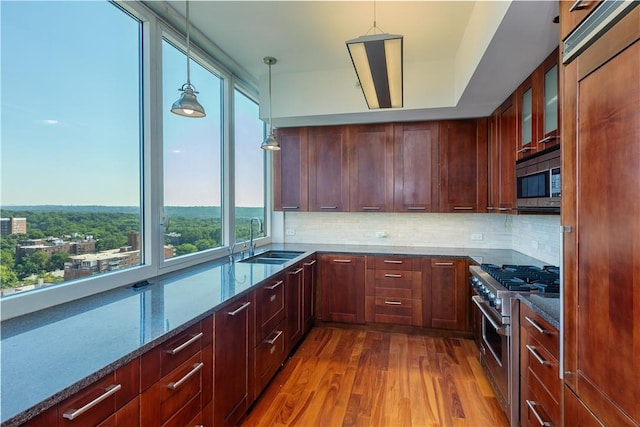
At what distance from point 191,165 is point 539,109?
8.89 feet

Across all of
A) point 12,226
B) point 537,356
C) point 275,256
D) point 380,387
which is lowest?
point 380,387

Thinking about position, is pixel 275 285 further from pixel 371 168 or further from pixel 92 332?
pixel 371 168

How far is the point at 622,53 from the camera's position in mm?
Answer: 919

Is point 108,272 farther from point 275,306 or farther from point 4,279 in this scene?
point 275,306

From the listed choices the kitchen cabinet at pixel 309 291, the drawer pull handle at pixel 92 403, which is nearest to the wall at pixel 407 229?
the kitchen cabinet at pixel 309 291

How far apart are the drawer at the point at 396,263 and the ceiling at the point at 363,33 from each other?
Answer: 1563mm

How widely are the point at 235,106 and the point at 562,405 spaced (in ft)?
11.6

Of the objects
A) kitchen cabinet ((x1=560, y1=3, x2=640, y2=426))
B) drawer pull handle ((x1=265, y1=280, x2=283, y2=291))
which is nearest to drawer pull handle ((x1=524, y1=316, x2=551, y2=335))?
kitchen cabinet ((x1=560, y1=3, x2=640, y2=426))

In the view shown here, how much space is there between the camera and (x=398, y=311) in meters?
3.58

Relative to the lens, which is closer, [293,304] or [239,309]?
[239,309]

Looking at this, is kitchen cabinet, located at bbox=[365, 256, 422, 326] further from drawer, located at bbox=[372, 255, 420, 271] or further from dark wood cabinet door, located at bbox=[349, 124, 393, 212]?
dark wood cabinet door, located at bbox=[349, 124, 393, 212]

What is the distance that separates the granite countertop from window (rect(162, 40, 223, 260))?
0.48 meters

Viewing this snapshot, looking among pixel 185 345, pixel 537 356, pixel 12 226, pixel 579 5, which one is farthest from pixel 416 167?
pixel 12 226

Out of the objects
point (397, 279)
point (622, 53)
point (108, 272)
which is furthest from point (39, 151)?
point (397, 279)
